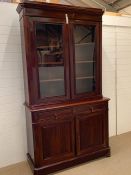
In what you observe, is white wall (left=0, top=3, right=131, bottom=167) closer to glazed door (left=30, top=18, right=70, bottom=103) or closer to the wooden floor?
the wooden floor

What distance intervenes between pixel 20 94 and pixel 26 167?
106 cm

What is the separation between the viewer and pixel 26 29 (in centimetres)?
227

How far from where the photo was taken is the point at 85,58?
2.78 metres

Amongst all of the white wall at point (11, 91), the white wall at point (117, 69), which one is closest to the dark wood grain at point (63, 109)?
the white wall at point (11, 91)

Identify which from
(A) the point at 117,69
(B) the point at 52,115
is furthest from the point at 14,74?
(A) the point at 117,69

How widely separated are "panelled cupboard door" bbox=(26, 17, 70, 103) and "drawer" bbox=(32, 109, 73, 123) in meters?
0.15

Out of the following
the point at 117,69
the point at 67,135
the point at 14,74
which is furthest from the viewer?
the point at 117,69

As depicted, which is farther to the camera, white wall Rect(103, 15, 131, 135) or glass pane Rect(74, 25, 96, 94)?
white wall Rect(103, 15, 131, 135)

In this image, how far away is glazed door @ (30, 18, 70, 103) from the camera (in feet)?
7.93

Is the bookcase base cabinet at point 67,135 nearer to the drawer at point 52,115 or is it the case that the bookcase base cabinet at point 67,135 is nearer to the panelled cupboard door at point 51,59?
the drawer at point 52,115

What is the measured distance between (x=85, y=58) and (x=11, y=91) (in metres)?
1.19

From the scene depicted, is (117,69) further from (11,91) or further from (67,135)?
(11,91)

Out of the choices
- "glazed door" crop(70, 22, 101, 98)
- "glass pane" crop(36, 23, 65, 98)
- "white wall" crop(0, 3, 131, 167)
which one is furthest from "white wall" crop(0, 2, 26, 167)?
"glazed door" crop(70, 22, 101, 98)

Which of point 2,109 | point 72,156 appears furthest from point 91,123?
point 2,109
